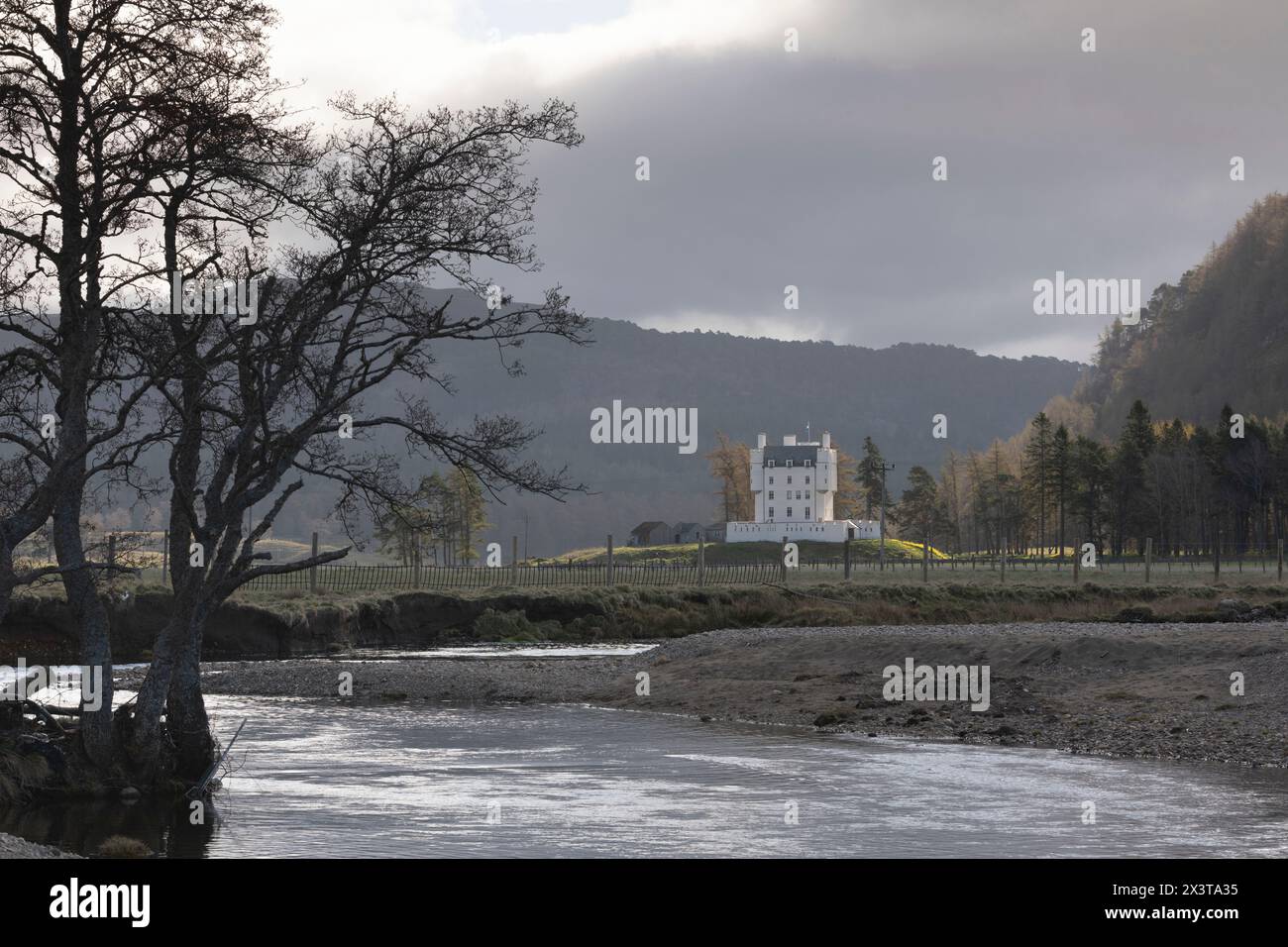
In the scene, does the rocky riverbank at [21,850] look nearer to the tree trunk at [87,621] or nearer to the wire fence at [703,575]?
the tree trunk at [87,621]

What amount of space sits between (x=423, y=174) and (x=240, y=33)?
130 inches

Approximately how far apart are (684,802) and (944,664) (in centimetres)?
1737

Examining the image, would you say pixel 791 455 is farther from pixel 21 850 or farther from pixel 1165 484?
pixel 21 850

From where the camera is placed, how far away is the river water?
17.0 metres

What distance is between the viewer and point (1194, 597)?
59188mm

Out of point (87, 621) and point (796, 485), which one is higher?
point (796, 485)

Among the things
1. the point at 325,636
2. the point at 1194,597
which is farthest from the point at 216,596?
the point at 1194,597

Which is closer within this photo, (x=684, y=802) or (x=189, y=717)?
(x=684, y=802)

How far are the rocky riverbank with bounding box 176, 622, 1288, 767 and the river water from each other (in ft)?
7.04

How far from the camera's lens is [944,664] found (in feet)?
118

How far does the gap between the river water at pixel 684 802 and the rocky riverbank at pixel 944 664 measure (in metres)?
2.15

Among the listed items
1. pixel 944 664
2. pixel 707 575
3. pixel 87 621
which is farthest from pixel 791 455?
pixel 87 621

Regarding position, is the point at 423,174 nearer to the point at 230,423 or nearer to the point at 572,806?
the point at 230,423

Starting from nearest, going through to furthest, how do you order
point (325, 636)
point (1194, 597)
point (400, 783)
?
1. point (400, 783)
2. point (325, 636)
3. point (1194, 597)
